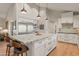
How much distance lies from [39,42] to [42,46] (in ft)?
0.42

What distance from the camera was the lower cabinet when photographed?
2303mm

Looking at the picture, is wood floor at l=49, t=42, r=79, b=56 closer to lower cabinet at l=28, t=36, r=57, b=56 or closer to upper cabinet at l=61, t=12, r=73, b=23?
lower cabinet at l=28, t=36, r=57, b=56

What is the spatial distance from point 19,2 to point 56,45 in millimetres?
1090

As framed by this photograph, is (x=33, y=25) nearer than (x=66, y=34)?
Yes

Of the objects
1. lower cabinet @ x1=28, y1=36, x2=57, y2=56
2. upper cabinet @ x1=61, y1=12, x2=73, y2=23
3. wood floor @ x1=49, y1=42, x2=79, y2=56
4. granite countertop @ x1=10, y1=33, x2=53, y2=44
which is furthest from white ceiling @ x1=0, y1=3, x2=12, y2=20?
wood floor @ x1=49, y1=42, x2=79, y2=56

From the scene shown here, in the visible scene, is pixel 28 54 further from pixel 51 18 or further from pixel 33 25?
pixel 51 18

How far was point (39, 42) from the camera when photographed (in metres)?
2.42

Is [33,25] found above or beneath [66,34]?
above

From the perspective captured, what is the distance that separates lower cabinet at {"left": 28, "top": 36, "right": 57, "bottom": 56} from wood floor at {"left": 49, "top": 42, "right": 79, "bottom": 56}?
10 centimetres

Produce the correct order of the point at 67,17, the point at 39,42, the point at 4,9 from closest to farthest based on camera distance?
the point at 4,9
the point at 67,17
the point at 39,42


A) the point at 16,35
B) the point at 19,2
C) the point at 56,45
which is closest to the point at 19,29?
the point at 16,35

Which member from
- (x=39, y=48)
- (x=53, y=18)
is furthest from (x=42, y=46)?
(x=53, y=18)

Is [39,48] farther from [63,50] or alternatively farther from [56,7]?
[56,7]

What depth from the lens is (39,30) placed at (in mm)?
2221
